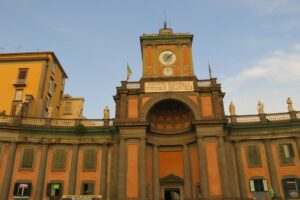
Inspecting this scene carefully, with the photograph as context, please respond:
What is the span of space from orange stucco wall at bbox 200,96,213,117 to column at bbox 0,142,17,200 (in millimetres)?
20232

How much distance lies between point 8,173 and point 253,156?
83.2 feet

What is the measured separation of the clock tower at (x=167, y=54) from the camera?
32719 millimetres

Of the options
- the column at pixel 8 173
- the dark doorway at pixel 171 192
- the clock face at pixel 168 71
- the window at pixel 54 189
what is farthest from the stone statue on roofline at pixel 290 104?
the column at pixel 8 173

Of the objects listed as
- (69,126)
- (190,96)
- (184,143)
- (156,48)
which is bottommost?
(184,143)

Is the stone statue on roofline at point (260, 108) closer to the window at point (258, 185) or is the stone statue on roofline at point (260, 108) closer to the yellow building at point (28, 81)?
the window at point (258, 185)

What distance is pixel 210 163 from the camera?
27.4 metres

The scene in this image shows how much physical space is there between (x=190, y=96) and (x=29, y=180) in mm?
18951

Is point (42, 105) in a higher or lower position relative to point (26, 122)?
higher

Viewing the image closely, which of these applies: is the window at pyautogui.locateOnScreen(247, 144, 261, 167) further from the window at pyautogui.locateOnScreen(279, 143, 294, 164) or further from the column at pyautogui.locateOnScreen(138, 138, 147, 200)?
the column at pyautogui.locateOnScreen(138, 138, 147, 200)

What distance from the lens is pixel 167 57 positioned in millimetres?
33562

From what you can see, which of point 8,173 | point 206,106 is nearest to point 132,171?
point 206,106

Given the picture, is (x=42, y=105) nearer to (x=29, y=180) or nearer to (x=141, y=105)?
(x=29, y=180)

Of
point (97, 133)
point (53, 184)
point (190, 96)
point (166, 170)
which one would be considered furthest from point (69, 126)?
point (190, 96)

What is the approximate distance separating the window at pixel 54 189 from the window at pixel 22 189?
6.28ft
